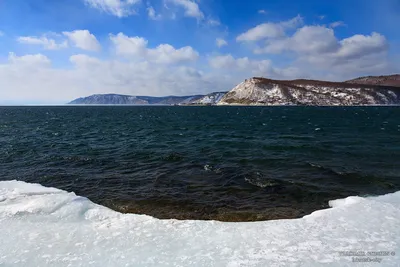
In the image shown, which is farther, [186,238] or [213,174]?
[213,174]

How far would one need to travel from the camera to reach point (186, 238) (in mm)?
9406

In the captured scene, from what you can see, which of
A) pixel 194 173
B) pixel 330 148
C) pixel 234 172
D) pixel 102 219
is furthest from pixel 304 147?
pixel 102 219

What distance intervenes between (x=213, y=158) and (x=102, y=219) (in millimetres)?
14926

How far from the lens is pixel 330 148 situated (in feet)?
96.7

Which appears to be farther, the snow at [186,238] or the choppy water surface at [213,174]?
the choppy water surface at [213,174]

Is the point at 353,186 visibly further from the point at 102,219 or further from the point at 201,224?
the point at 102,219

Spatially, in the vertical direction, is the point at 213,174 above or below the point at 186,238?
below

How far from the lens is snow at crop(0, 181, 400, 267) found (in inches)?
312

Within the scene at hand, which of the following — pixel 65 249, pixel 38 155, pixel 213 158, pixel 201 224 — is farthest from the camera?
pixel 38 155

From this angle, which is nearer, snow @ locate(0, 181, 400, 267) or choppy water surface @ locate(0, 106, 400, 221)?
snow @ locate(0, 181, 400, 267)

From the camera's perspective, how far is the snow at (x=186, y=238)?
7.92m

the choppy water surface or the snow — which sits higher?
the snow

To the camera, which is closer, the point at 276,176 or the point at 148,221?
the point at 148,221

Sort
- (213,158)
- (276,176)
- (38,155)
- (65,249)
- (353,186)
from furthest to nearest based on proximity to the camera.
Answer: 1. (38,155)
2. (213,158)
3. (276,176)
4. (353,186)
5. (65,249)
